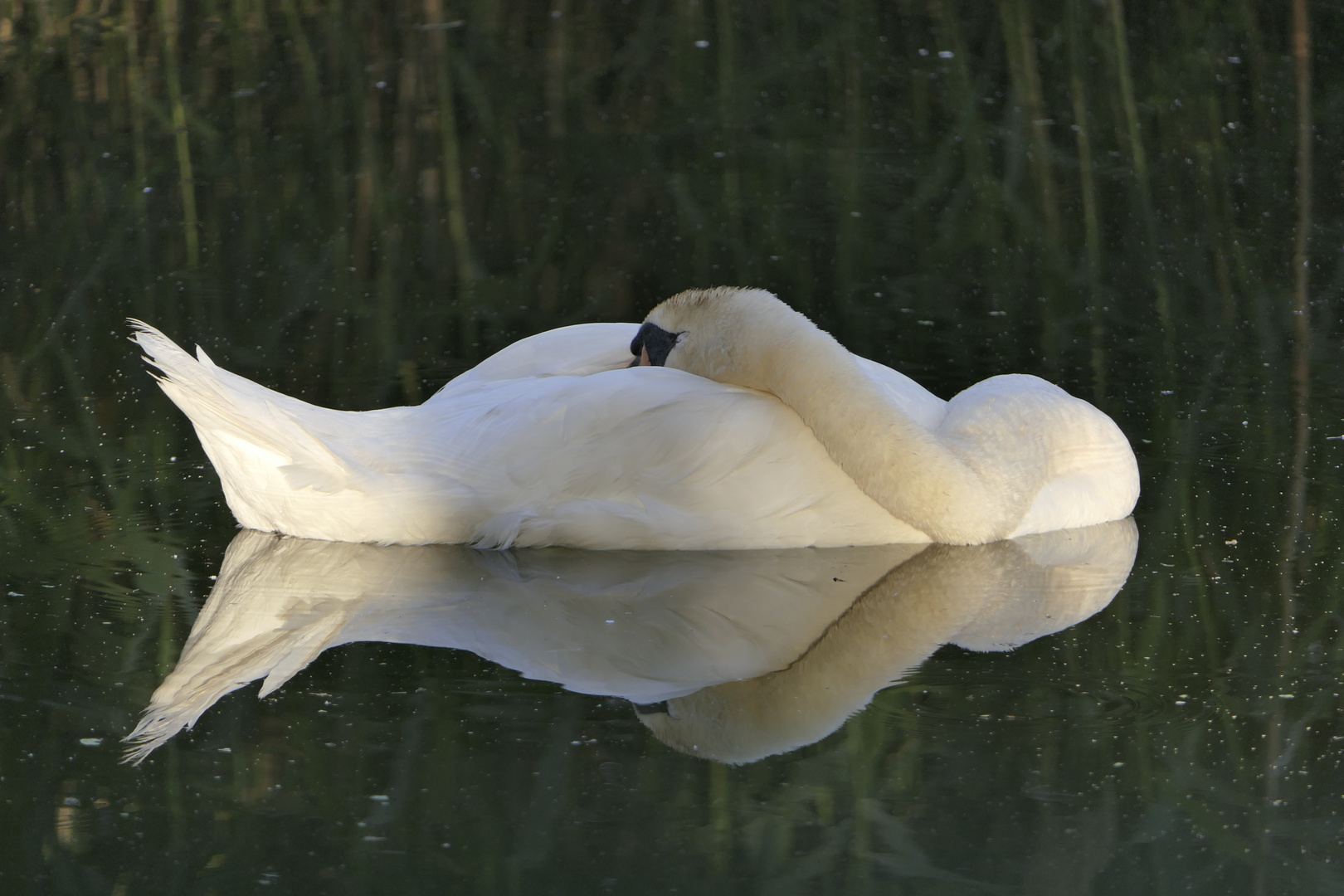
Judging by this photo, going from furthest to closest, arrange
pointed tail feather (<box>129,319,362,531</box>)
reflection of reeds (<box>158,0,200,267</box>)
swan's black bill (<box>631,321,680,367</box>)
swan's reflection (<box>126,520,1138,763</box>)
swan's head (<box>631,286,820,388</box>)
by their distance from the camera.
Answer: reflection of reeds (<box>158,0,200,267</box>) < swan's black bill (<box>631,321,680,367</box>) < swan's head (<box>631,286,820,388</box>) < pointed tail feather (<box>129,319,362,531</box>) < swan's reflection (<box>126,520,1138,763</box>)

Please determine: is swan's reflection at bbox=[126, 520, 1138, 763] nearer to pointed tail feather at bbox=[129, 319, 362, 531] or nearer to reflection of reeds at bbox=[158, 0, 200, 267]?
pointed tail feather at bbox=[129, 319, 362, 531]

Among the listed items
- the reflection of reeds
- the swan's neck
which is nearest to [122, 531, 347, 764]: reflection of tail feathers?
the swan's neck

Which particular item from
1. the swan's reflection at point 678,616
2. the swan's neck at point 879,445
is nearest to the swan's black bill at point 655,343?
the swan's neck at point 879,445

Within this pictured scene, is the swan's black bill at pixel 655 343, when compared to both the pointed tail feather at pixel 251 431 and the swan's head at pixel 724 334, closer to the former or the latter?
the swan's head at pixel 724 334

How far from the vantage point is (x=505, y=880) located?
3209 millimetres

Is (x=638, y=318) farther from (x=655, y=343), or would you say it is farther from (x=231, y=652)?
(x=231, y=652)

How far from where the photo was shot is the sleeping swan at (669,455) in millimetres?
4723

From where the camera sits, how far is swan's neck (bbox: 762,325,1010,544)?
15.4ft

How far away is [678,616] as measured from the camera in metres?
4.45

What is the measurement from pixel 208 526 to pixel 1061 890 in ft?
9.51

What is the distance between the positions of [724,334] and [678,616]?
2.89ft

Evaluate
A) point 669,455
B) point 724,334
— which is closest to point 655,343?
point 724,334

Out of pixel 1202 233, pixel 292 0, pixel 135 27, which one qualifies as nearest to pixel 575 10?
pixel 292 0

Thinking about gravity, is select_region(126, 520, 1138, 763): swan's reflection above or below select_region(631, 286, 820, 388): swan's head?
below
